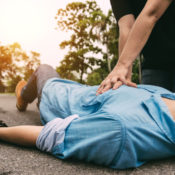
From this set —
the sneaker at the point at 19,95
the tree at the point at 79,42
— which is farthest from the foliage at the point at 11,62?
the sneaker at the point at 19,95

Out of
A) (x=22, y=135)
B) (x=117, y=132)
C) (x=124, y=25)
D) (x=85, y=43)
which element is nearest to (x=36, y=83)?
(x=124, y=25)

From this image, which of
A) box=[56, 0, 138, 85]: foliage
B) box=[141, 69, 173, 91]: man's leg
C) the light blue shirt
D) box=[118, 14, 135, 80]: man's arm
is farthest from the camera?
box=[56, 0, 138, 85]: foliage

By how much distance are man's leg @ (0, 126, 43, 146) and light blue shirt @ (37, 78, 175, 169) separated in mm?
70

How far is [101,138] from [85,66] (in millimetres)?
20536

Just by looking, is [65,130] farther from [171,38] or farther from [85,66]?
[85,66]

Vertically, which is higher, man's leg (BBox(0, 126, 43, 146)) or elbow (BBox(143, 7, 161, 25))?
elbow (BBox(143, 7, 161, 25))

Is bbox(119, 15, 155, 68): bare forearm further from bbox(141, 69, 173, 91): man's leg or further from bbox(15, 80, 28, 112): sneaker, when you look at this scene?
bbox(15, 80, 28, 112): sneaker

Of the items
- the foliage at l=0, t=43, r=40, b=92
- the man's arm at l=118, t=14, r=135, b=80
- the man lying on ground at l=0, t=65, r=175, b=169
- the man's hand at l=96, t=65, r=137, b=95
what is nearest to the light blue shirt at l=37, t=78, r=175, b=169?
the man lying on ground at l=0, t=65, r=175, b=169

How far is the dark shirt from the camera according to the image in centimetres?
259

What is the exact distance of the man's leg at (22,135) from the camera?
1.60 m

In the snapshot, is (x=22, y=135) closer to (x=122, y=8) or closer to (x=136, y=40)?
(x=136, y=40)

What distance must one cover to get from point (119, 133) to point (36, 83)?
81.6 inches

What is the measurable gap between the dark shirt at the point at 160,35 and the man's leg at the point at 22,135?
1.75 m

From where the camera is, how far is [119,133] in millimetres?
1291
